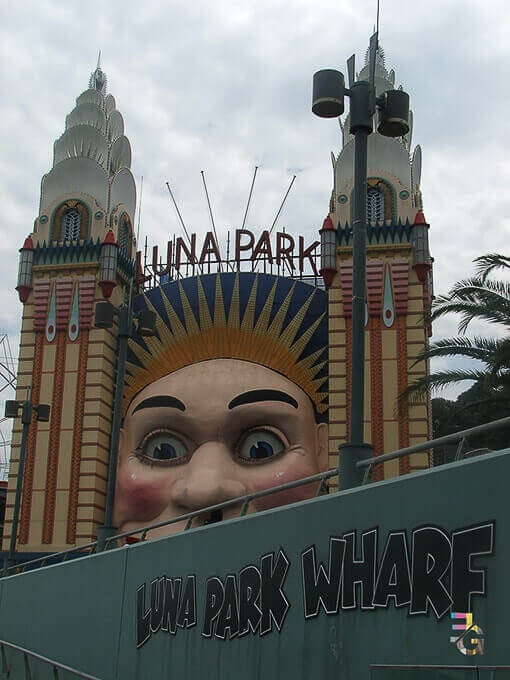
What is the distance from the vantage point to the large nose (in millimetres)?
24594

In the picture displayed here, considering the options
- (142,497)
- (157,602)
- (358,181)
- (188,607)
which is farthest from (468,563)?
(142,497)

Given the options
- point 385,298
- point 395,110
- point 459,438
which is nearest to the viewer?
point 459,438

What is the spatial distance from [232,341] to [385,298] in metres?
4.80

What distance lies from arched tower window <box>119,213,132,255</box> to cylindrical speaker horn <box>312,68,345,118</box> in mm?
20630

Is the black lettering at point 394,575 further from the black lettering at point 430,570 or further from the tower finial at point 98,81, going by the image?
the tower finial at point 98,81

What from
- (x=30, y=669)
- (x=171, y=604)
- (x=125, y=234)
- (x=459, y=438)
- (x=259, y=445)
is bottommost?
(x=30, y=669)

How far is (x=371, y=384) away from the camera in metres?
26.1

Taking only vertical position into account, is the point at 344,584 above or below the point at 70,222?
below

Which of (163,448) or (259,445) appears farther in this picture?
(163,448)

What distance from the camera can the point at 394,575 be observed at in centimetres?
771

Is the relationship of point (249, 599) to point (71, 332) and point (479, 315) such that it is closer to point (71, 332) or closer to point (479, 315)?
point (479, 315)

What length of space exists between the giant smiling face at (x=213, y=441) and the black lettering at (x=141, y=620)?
462 inches

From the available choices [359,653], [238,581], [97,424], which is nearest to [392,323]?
[97,424]

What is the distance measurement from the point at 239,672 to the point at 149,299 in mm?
19817
